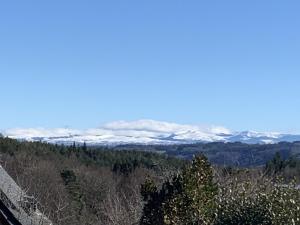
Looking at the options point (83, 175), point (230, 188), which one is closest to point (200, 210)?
point (230, 188)

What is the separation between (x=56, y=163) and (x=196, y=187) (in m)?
69.2

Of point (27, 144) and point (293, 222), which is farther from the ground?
point (27, 144)

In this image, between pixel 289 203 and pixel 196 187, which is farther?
pixel 196 187

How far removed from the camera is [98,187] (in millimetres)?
75688

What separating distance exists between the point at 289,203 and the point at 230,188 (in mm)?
5142

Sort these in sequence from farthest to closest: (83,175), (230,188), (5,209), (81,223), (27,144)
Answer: (27,144) → (83,175) → (81,223) → (230,188) → (5,209)

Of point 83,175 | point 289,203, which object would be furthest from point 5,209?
point 83,175

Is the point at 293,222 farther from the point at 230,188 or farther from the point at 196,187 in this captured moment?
the point at 230,188

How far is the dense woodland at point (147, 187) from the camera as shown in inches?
758

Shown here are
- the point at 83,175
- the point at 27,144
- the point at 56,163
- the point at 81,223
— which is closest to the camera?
the point at 81,223

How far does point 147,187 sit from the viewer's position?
21.8 metres

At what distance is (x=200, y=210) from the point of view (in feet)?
63.7

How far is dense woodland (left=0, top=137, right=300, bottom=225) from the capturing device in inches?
758

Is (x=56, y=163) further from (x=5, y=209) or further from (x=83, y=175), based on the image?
(x=5, y=209)
